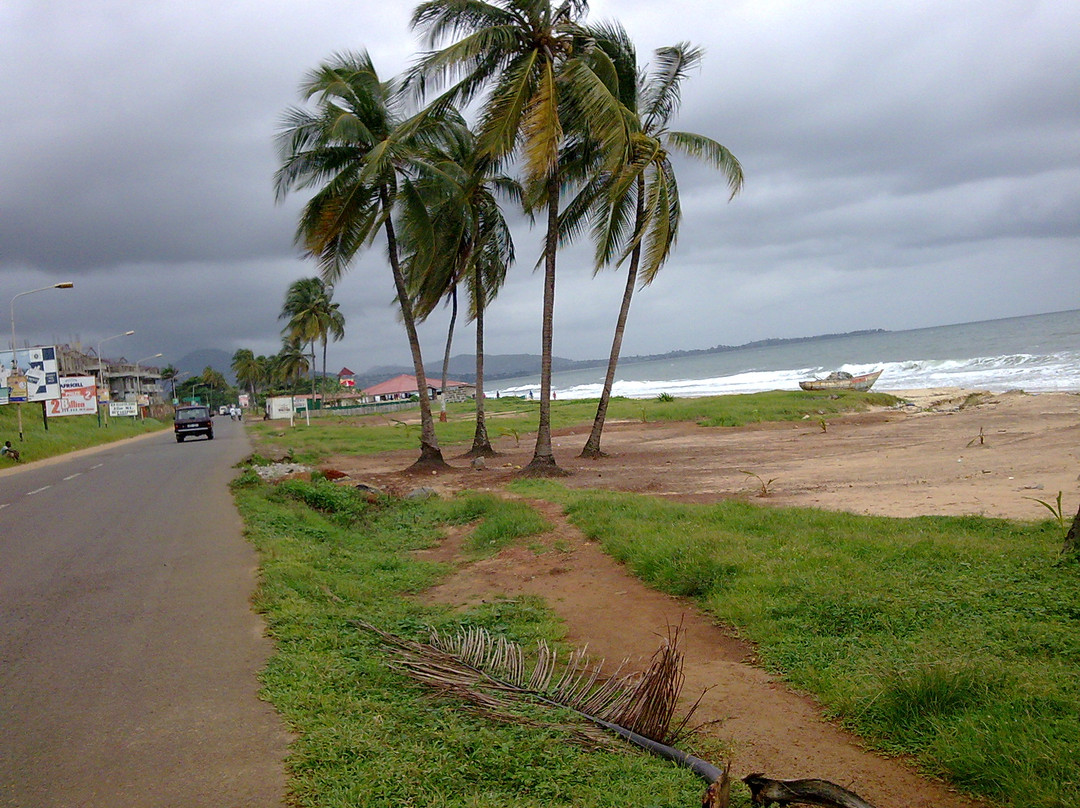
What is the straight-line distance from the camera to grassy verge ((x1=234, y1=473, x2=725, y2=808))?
11.5ft

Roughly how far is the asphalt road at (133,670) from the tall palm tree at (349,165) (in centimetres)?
877

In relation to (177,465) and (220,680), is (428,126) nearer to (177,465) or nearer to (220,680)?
(177,465)

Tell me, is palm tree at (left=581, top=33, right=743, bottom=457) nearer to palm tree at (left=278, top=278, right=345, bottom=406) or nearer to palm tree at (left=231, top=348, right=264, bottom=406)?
palm tree at (left=278, top=278, right=345, bottom=406)

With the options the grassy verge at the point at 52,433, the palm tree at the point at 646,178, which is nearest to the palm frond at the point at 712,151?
the palm tree at the point at 646,178

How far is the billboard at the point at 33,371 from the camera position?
3434 centimetres

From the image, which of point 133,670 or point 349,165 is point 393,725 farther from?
point 349,165

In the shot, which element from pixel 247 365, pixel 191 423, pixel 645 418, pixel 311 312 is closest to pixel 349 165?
pixel 645 418

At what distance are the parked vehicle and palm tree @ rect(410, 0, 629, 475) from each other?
87.3ft

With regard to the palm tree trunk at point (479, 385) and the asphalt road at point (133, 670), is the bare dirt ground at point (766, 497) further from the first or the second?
the asphalt road at point (133, 670)

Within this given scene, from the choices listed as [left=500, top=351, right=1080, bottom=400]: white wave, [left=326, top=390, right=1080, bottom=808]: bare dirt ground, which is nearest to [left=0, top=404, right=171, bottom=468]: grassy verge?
[left=326, top=390, right=1080, bottom=808]: bare dirt ground

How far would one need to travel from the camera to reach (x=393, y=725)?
166 inches

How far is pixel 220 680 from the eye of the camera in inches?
193

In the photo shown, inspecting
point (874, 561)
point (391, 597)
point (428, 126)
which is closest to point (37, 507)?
point (391, 597)

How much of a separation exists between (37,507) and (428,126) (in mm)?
10280
